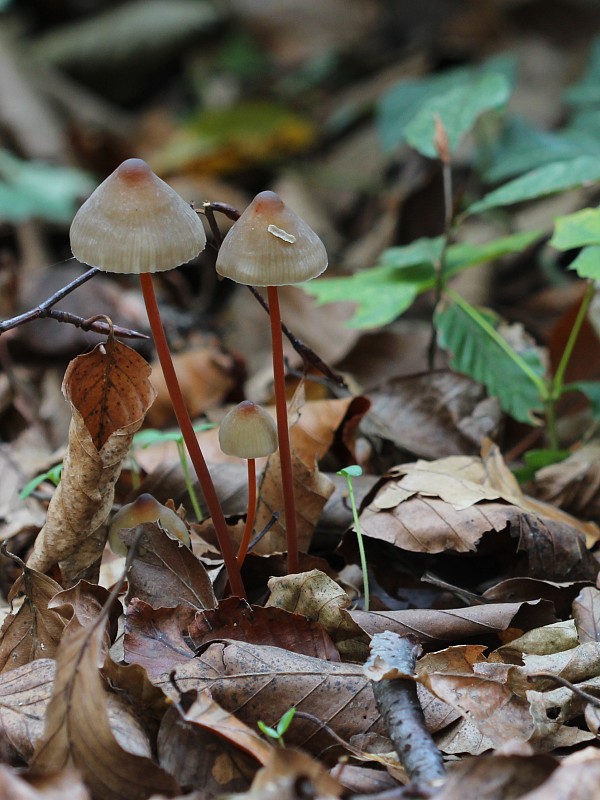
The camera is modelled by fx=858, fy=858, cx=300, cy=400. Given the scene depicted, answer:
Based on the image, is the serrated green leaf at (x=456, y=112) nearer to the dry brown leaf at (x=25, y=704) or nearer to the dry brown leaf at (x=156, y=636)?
the dry brown leaf at (x=156, y=636)

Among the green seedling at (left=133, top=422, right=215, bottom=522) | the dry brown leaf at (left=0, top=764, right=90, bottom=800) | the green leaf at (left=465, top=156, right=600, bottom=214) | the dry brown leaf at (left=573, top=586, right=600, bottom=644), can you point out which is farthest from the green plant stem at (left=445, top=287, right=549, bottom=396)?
the dry brown leaf at (left=0, top=764, right=90, bottom=800)

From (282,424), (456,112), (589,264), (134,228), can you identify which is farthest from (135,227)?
(456,112)

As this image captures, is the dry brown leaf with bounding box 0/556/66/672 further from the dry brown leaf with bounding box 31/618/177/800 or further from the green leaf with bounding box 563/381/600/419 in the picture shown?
the green leaf with bounding box 563/381/600/419

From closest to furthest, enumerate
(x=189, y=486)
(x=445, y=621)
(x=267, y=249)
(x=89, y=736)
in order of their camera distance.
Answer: (x=89, y=736) → (x=267, y=249) → (x=445, y=621) → (x=189, y=486)

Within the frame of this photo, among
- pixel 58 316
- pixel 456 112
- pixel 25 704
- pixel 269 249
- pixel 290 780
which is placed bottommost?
pixel 25 704

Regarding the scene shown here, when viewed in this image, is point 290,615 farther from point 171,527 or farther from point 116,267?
point 116,267

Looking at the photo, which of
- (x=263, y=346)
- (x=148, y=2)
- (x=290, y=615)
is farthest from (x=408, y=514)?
(x=148, y=2)

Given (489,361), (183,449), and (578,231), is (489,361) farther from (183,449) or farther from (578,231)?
(183,449)
